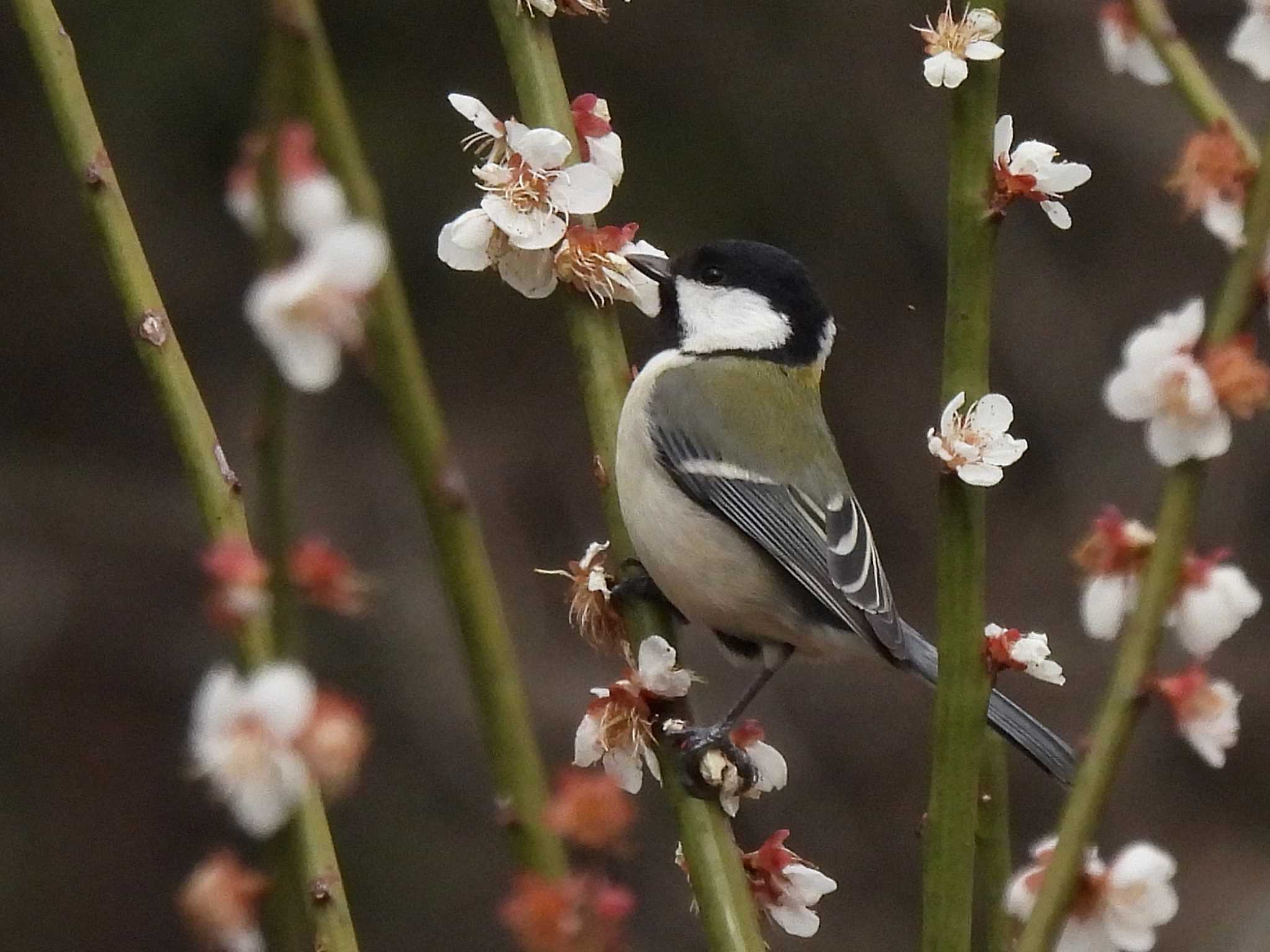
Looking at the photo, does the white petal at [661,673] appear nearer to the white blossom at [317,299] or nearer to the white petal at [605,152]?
the white petal at [605,152]

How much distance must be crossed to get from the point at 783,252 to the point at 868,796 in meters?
2.52

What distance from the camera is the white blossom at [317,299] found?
56 centimetres

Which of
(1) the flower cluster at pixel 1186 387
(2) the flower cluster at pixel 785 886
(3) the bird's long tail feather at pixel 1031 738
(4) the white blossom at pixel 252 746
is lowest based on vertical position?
(4) the white blossom at pixel 252 746

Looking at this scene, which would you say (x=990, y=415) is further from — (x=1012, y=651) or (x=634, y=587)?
(x=634, y=587)

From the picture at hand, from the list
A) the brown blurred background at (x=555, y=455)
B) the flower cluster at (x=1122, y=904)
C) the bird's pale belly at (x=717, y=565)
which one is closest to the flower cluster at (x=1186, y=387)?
the flower cluster at (x=1122, y=904)

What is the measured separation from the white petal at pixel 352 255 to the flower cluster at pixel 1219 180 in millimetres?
373

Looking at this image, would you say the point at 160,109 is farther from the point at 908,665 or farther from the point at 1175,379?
the point at 1175,379

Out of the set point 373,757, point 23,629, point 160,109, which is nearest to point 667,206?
point 160,109

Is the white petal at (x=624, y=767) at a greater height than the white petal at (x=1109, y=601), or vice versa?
the white petal at (x=1109, y=601)

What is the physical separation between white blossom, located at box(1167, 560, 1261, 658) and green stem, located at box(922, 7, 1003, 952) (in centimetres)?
9

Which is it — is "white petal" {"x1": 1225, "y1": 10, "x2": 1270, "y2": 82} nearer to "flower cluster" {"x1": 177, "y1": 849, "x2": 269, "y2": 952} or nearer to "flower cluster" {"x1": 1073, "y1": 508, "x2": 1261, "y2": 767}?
"flower cluster" {"x1": 1073, "y1": 508, "x2": 1261, "y2": 767}

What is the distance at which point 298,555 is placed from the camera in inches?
23.8

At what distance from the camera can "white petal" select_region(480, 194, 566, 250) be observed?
1.12m

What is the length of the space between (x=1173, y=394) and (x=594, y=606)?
525 mm
